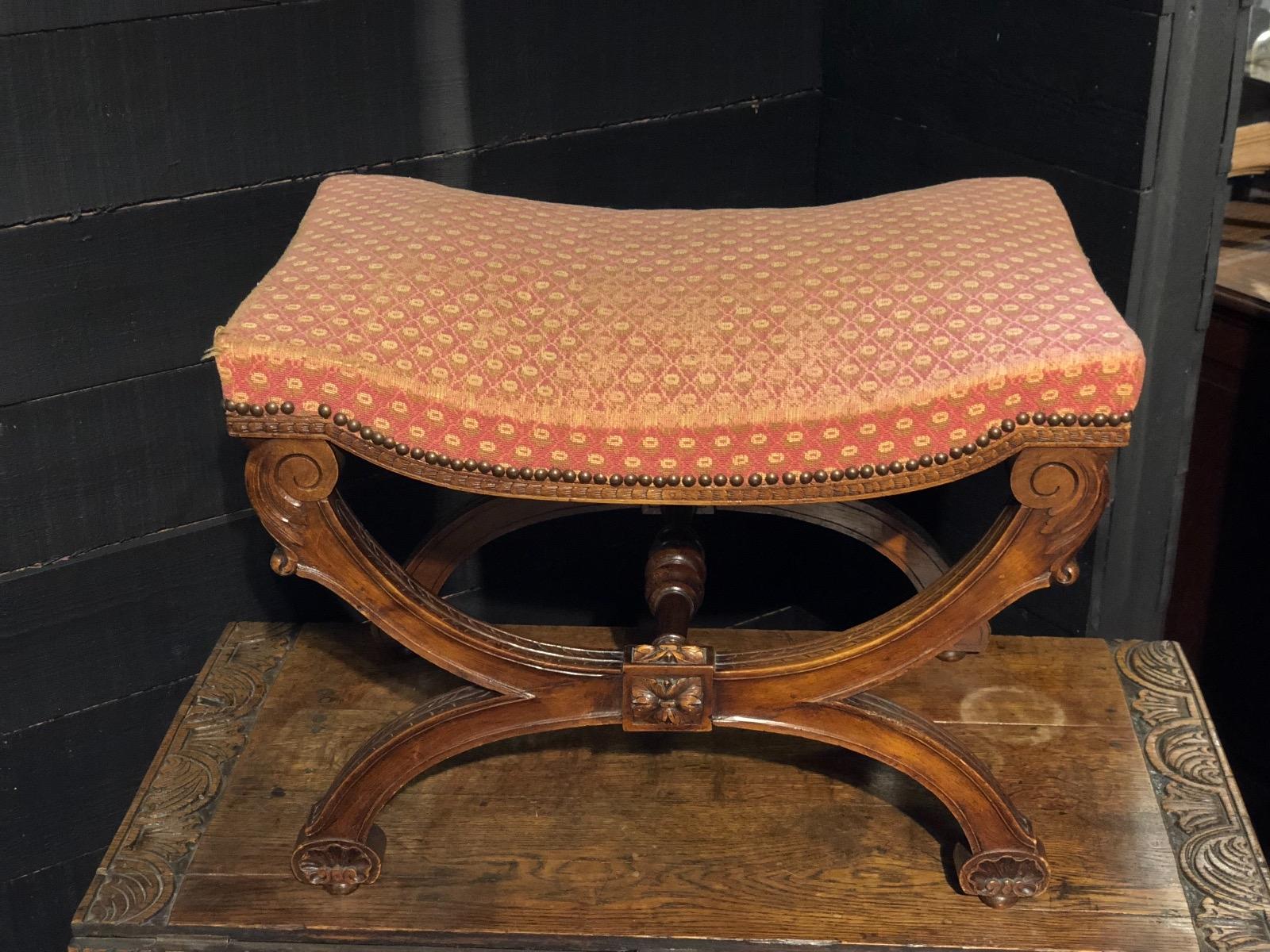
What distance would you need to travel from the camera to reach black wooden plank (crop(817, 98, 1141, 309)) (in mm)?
1362

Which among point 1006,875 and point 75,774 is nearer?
point 1006,875

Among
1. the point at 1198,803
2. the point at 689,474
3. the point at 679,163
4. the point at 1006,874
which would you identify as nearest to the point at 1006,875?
the point at 1006,874

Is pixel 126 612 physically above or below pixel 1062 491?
below

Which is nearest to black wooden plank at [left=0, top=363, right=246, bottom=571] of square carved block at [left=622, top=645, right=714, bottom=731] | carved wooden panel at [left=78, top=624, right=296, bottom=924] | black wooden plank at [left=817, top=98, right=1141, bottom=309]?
carved wooden panel at [left=78, top=624, right=296, bottom=924]

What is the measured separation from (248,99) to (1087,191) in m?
0.79

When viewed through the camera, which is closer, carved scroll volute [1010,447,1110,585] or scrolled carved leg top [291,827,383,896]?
carved scroll volute [1010,447,1110,585]

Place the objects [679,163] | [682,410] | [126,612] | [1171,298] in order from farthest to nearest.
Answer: [679,163], [126,612], [1171,298], [682,410]

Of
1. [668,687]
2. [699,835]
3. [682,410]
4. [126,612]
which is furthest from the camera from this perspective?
[126,612]

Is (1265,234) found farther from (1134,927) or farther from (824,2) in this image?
(1134,927)

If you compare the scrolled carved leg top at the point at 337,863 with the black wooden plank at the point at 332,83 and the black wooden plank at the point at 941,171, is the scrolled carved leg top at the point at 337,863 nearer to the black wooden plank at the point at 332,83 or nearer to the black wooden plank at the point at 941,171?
the black wooden plank at the point at 332,83

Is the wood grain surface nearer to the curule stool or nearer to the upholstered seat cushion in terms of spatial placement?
the curule stool

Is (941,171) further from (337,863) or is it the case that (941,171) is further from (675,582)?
(337,863)

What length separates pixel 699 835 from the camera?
122 cm

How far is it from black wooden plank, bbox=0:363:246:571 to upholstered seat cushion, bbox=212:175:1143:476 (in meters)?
0.42
